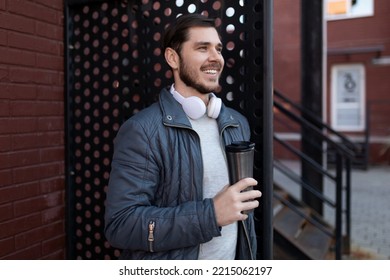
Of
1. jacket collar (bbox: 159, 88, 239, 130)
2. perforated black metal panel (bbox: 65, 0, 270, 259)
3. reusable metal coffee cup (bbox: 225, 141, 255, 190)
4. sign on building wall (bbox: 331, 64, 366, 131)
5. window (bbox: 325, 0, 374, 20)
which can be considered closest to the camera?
reusable metal coffee cup (bbox: 225, 141, 255, 190)

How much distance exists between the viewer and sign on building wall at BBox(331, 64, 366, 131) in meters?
10.6

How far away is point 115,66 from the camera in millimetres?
1795

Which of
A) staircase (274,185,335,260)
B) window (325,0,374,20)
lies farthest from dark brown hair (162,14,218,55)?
window (325,0,374,20)

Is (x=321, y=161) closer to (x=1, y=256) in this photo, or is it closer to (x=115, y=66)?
(x=115, y=66)

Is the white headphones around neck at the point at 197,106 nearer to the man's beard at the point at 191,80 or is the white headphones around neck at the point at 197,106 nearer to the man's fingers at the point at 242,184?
the man's beard at the point at 191,80

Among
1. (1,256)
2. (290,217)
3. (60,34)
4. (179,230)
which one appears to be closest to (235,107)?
(179,230)

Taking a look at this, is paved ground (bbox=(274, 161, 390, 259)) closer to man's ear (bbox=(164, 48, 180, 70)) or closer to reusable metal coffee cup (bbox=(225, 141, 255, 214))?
reusable metal coffee cup (bbox=(225, 141, 255, 214))

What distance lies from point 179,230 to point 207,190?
0.58 ft

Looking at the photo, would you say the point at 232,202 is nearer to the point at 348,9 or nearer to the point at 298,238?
the point at 298,238

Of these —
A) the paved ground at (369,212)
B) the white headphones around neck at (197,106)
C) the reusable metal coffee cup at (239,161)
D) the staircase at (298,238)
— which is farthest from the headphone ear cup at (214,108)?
the paved ground at (369,212)

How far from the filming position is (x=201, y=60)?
1304mm

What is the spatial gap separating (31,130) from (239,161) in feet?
3.43

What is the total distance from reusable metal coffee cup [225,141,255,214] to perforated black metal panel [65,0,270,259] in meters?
0.28

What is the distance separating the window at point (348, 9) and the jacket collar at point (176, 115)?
32.5ft
